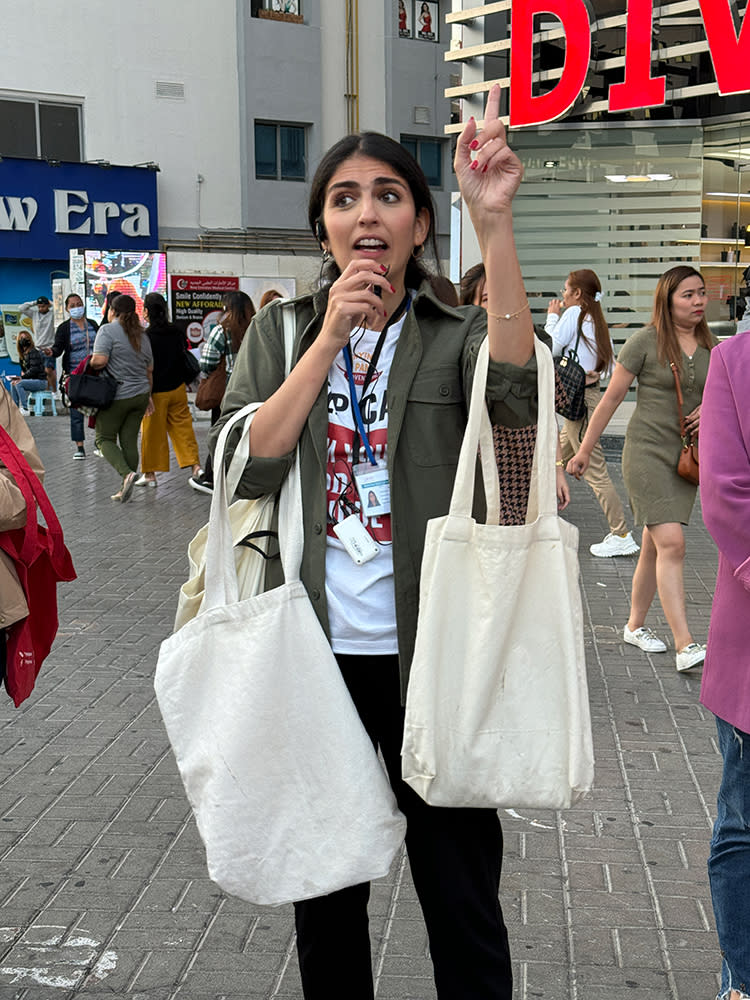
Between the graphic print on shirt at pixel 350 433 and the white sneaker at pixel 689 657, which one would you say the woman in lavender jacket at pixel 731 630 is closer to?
the graphic print on shirt at pixel 350 433

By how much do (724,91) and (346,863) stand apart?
1213 cm

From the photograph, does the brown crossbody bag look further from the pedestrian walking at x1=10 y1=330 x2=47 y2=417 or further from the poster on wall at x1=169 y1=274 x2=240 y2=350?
the poster on wall at x1=169 y1=274 x2=240 y2=350

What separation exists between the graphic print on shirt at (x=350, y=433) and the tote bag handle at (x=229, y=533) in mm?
82

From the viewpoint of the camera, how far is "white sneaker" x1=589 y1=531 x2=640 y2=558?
29.6 ft

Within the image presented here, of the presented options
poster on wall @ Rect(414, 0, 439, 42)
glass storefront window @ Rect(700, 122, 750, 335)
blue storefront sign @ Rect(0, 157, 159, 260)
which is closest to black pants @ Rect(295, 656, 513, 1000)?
glass storefront window @ Rect(700, 122, 750, 335)

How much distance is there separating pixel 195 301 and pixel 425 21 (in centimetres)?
1107

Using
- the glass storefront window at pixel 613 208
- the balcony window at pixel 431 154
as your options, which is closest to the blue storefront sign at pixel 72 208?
the balcony window at pixel 431 154

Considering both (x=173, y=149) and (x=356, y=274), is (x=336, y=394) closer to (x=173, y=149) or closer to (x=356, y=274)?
(x=356, y=274)

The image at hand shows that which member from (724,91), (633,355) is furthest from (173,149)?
(633,355)

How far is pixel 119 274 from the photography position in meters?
24.3

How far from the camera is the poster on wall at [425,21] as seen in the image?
1188 inches

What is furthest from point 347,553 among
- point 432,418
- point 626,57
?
point 626,57

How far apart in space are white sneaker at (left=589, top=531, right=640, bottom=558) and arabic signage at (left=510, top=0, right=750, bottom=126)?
19.7 ft

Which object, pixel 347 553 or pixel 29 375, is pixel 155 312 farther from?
pixel 347 553
